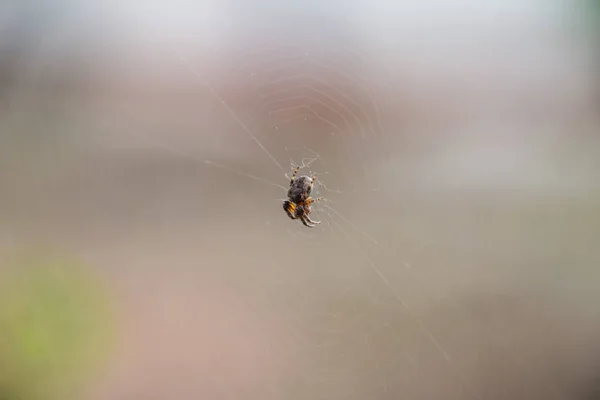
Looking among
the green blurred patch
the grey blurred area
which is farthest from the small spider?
the green blurred patch

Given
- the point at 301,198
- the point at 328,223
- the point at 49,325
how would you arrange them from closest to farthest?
the point at 301,198, the point at 49,325, the point at 328,223

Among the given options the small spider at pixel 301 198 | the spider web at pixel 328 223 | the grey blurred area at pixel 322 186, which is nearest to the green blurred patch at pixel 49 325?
the grey blurred area at pixel 322 186

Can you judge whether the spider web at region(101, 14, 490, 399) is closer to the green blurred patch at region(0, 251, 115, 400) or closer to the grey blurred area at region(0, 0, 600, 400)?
the grey blurred area at region(0, 0, 600, 400)

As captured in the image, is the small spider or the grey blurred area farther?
the grey blurred area

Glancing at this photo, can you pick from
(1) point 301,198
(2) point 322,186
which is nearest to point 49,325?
(1) point 301,198

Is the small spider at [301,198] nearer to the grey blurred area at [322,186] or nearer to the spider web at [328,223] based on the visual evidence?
the spider web at [328,223]

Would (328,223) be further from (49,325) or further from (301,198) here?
(49,325)

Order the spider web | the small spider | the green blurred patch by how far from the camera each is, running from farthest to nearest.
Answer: the spider web
the green blurred patch
the small spider
